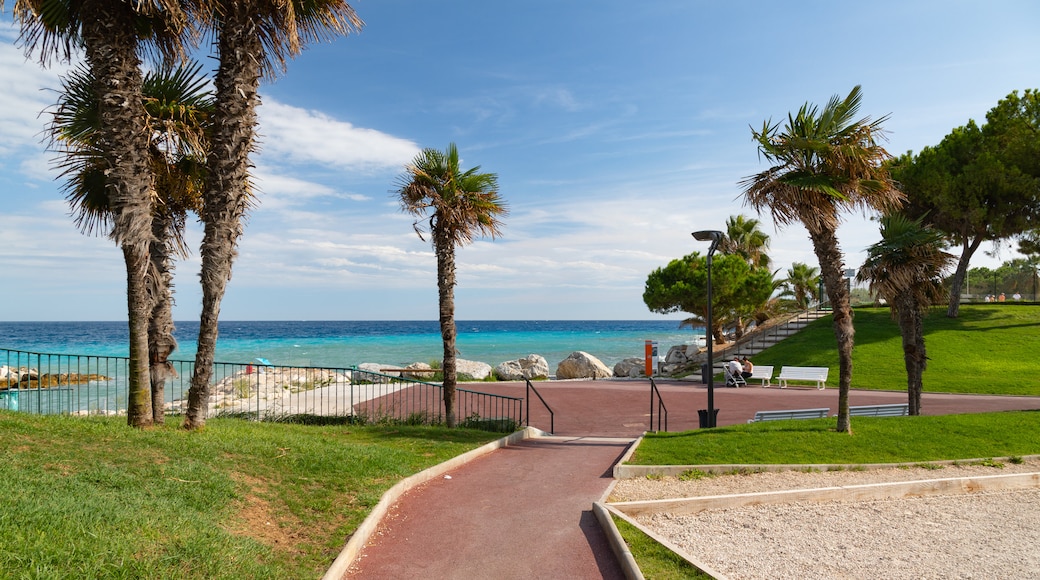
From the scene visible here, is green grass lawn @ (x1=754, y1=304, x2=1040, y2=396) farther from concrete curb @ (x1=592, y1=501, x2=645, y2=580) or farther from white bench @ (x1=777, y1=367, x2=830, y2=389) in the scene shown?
concrete curb @ (x1=592, y1=501, x2=645, y2=580)

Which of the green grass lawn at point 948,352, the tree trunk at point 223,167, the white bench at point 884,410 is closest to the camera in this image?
the tree trunk at point 223,167

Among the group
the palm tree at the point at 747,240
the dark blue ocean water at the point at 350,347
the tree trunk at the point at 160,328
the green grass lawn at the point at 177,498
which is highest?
the palm tree at the point at 747,240

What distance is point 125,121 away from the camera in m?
8.16

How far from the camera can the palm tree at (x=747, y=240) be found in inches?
1710

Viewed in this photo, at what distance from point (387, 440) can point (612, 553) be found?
20.7 ft

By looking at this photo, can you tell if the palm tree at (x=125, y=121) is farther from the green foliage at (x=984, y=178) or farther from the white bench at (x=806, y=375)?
the green foliage at (x=984, y=178)

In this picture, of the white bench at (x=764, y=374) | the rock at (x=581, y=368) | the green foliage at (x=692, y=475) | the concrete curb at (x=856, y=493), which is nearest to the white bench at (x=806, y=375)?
the white bench at (x=764, y=374)

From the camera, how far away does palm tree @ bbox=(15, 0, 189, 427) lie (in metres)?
8.00

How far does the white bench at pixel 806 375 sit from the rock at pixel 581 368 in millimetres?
9608

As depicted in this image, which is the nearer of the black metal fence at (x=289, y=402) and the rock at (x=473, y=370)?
the black metal fence at (x=289, y=402)

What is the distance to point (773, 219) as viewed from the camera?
1165cm

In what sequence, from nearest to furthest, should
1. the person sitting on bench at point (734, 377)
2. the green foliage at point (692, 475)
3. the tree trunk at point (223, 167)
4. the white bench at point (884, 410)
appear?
the tree trunk at point (223, 167)
the green foliage at point (692, 475)
the white bench at point (884, 410)
the person sitting on bench at point (734, 377)

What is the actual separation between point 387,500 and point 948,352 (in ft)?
98.8

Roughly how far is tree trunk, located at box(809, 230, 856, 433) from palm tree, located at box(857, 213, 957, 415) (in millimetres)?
2741
